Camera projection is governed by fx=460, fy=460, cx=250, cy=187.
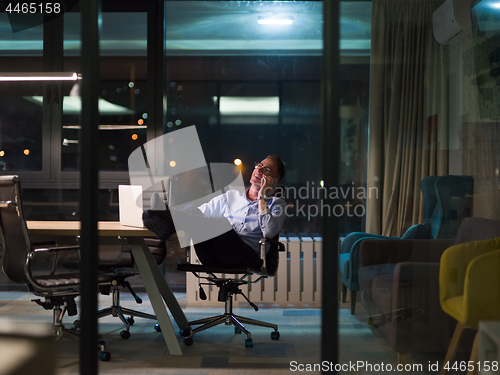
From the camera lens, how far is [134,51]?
4.95 meters

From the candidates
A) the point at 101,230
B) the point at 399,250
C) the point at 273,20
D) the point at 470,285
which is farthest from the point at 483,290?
the point at 273,20

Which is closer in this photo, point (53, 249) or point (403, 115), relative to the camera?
point (403, 115)

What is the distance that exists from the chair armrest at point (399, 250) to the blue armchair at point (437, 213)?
0.11 ft

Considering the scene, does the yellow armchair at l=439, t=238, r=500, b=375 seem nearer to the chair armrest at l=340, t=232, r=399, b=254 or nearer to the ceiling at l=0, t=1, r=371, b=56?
the chair armrest at l=340, t=232, r=399, b=254

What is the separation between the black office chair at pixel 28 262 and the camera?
2.87m

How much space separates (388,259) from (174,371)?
Answer: 56.8 inches

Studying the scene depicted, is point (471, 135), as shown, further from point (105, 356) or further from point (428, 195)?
point (105, 356)

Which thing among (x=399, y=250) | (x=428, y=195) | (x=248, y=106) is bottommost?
(x=399, y=250)

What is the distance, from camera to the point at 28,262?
2875mm

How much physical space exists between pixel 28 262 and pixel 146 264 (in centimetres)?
75

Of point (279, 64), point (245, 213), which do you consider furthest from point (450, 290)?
point (279, 64)

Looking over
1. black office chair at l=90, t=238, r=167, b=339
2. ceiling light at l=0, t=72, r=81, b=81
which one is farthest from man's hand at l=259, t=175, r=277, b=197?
ceiling light at l=0, t=72, r=81, b=81

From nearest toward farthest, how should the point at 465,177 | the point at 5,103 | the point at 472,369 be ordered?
the point at 472,369 → the point at 465,177 → the point at 5,103

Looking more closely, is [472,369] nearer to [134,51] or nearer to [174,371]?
[174,371]
